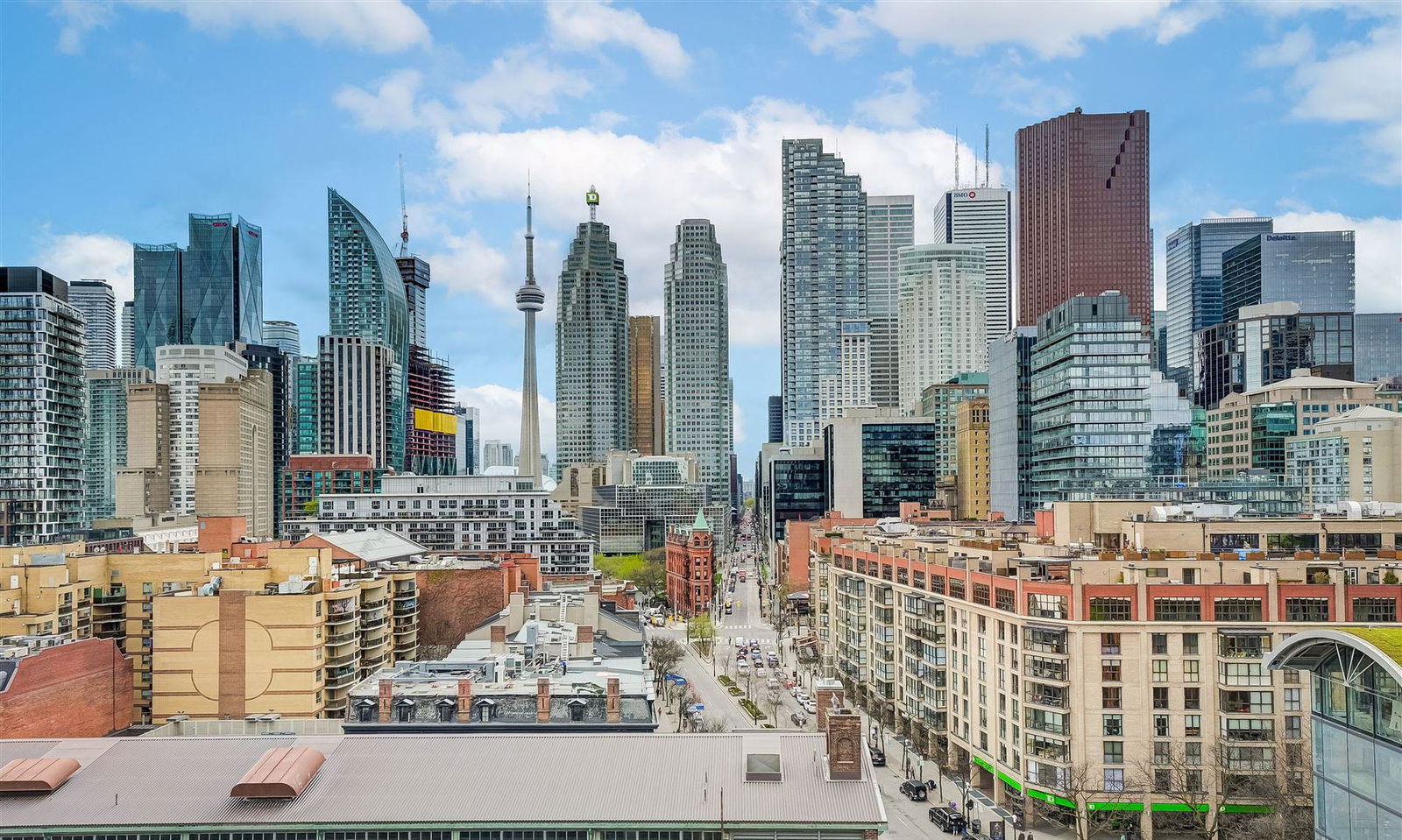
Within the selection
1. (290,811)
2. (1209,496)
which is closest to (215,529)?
(290,811)

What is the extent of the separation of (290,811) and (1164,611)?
1972 inches

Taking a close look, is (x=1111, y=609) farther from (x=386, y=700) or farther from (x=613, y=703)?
(x=386, y=700)

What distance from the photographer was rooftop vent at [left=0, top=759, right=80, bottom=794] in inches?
1794

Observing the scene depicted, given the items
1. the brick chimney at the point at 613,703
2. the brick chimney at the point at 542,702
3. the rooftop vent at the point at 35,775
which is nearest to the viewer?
the rooftop vent at the point at 35,775

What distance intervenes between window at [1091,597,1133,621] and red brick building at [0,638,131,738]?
64705mm

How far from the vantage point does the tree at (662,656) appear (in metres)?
120

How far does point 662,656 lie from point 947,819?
180ft

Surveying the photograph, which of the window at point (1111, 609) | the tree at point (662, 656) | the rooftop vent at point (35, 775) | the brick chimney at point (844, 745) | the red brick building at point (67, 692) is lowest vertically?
the tree at point (662, 656)

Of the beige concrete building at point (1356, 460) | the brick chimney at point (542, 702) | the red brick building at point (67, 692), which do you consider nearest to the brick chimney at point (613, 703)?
the brick chimney at point (542, 702)

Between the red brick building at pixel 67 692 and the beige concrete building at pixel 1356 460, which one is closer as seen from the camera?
the red brick building at pixel 67 692

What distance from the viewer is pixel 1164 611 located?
223ft

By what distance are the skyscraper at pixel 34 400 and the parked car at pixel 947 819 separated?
138 meters

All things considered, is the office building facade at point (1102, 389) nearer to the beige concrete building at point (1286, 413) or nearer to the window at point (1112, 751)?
the beige concrete building at point (1286, 413)

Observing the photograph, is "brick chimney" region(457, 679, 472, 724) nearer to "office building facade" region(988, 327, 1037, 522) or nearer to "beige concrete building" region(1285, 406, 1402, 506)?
"office building facade" region(988, 327, 1037, 522)
